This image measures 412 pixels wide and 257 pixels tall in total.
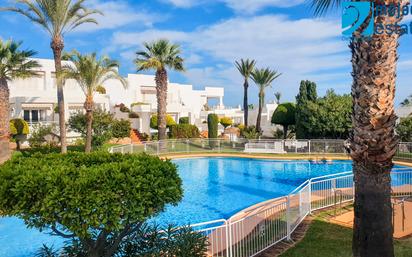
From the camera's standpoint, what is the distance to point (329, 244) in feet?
25.1

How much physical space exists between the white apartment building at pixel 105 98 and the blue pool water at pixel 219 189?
12889 millimetres

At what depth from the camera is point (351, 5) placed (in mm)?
5289

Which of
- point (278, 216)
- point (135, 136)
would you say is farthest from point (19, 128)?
point (278, 216)

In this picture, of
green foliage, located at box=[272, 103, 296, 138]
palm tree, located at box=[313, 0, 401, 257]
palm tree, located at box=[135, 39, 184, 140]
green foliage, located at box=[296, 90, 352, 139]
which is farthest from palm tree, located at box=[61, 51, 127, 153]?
palm tree, located at box=[313, 0, 401, 257]

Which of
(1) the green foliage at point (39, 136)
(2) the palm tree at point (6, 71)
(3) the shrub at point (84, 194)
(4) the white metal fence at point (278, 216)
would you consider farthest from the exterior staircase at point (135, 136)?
(3) the shrub at point (84, 194)

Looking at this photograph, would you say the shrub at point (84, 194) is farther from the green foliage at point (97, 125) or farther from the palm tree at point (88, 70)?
the green foliage at point (97, 125)

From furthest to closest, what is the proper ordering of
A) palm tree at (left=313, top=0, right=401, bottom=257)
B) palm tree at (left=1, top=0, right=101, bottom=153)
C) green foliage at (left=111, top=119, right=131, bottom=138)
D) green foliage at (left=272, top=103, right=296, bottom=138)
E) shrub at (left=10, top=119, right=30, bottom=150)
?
green foliage at (left=272, top=103, right=296, bottom=138)
green foliage at (left=111, top=119, right=131, bottom=138)
shrub at (left=10, top=119, right=30, bottom=150)
palm tree at (left=1, top=0, right=101, bottom=153)
palm tree at (left=313, top=0, right=401, bottom=257)

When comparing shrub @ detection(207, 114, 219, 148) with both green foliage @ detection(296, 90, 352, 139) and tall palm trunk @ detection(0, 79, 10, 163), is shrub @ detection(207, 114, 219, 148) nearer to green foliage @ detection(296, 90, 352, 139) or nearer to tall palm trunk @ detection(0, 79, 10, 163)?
green foliage @ detection(296, 90, 352, 139)

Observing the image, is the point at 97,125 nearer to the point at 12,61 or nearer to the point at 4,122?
the point at 4,122

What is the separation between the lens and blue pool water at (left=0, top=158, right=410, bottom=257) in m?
10.6

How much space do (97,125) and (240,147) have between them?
11781 millimetres

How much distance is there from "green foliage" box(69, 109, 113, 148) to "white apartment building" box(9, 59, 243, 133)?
3953mm

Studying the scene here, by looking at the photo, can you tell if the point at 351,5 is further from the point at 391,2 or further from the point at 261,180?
the point at 261,180

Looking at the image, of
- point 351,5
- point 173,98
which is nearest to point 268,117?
point 173,98
